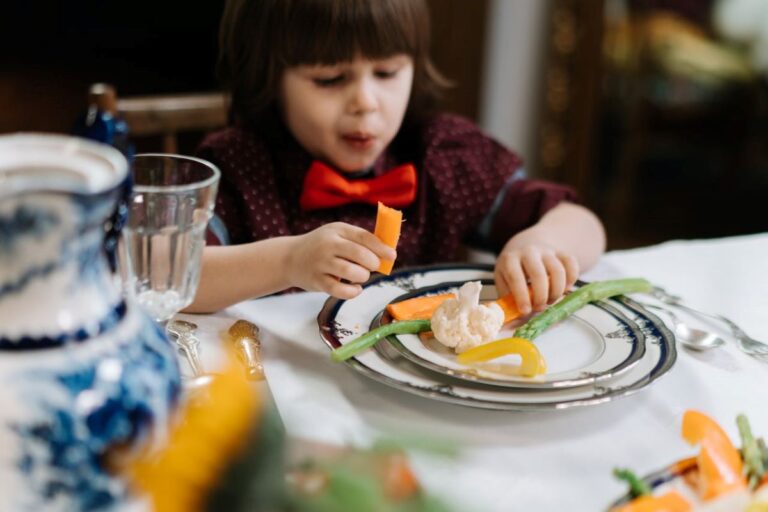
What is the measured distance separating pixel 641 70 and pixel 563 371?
233 cm

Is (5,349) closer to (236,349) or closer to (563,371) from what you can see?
(236,349)

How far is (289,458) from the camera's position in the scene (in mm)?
401

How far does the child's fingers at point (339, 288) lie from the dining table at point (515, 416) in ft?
0.17

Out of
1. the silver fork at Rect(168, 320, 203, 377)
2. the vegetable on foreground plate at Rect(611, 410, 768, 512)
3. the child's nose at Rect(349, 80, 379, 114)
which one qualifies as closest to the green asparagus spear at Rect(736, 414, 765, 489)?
the vegetable on foreground plate at Rect(611, 410, 768, 512)

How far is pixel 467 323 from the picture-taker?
Result: 0.80 m

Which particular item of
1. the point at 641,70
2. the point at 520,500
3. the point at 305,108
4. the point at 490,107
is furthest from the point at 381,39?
the point at 641,70

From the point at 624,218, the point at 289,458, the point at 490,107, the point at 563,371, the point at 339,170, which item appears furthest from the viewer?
the point at 624,218

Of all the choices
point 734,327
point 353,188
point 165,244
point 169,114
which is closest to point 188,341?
point 165,244

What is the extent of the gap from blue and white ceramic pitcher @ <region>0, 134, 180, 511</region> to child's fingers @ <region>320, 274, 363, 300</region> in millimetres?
383

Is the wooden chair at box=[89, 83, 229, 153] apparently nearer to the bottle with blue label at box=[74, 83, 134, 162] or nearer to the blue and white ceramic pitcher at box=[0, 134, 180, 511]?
the bottle with blue label at box=[74, 83, 134, 162]

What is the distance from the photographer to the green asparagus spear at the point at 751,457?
2.00 ft

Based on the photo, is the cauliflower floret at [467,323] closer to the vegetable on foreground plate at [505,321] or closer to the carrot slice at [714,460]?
the vegetable on foreground plate at [505,321]

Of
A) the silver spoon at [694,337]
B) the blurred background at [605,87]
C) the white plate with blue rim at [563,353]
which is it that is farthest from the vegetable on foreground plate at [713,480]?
the blurred background at [605,87]

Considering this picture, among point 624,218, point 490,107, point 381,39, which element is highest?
point 381,39
